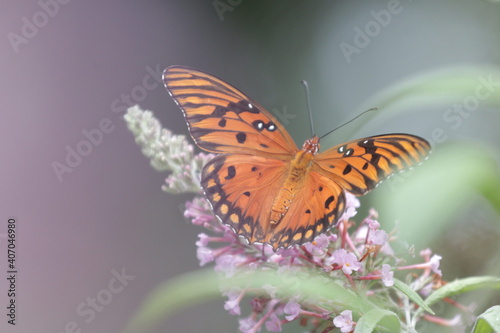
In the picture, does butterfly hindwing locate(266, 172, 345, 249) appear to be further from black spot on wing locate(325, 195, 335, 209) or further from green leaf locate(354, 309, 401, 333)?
green leaf locate(354, 309, 401, 333)

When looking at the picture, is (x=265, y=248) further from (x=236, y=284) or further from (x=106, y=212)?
(x=106, y=212)

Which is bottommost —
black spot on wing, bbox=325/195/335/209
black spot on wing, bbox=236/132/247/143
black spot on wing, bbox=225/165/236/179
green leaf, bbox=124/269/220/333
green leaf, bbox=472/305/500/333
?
green leaf, bbox=472/305/500/333

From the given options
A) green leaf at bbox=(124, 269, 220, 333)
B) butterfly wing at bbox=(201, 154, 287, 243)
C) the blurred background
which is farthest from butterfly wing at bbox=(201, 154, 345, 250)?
the blurred background

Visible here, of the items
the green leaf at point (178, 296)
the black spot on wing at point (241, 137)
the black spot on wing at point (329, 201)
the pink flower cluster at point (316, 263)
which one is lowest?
the pink flower cluster at point (316, 263)

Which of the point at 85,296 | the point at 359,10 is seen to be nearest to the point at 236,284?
the point at 85,296

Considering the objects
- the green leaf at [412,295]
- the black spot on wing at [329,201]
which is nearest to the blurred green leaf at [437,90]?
the black spot on wing at [329,201]

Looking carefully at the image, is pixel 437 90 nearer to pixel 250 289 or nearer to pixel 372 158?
pixel 372 158

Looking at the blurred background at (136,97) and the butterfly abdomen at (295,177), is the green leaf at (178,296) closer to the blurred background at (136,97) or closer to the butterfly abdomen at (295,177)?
the butterfly abdomen at (295,177)
